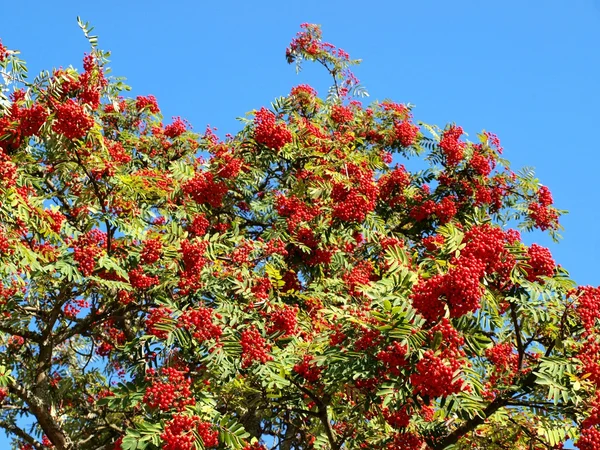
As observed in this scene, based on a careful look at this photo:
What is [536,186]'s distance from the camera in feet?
44.3

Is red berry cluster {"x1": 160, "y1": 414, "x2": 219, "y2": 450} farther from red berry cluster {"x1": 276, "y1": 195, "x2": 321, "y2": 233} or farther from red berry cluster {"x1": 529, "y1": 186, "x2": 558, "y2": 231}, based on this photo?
red berry cluster {"x1": 529, "y1": 186, "x2": 558, "y2": 231}

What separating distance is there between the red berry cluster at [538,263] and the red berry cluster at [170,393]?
3518mm

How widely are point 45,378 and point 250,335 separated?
5.60 m

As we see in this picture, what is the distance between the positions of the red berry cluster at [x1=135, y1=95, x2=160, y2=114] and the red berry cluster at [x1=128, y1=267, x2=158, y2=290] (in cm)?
695

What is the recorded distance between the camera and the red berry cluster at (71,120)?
762cm

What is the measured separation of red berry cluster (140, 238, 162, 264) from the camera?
8.80 m

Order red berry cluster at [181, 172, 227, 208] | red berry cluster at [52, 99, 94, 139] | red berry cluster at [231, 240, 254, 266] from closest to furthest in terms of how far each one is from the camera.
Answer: red berry cluster at [52, 99, 94, 139], red berry cluster at [231, 240, 254, 266], red berry cluster at [181, 172, 227, 208]

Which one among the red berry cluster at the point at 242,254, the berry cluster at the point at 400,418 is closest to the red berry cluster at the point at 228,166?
the red berry cluster at the point at 242,254

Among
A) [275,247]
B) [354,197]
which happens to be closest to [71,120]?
[275,247]

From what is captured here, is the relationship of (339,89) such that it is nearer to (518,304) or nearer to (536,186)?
→ (536,186)

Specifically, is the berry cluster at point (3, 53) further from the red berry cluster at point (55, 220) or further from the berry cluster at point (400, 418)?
the berry cluster at point (400, 418)

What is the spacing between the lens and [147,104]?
→ 1541 centimetres

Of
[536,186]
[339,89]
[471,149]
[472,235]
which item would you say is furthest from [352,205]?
[339,89]

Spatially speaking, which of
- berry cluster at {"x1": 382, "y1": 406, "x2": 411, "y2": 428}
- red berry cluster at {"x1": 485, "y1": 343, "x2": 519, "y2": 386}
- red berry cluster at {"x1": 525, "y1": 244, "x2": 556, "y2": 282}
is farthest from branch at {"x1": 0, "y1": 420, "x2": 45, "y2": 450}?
red berry cluster at {"x1": 525, "y1": 244, "x2": 556, "y2": 282}
